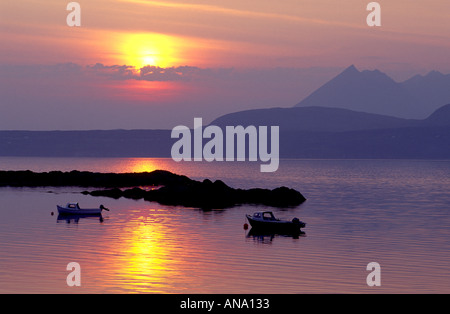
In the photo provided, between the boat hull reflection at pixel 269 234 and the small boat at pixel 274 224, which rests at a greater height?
the small boat at pixel 274 224

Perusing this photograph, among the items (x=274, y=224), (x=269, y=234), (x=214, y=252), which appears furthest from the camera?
(x=274, y=224)

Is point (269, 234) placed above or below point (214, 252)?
above

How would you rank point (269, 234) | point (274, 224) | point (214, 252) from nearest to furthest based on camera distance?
point (214, 252) → point (269, 234) → point (274, 224)

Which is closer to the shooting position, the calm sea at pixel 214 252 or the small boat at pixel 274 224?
the calm sea at pixel 214 252

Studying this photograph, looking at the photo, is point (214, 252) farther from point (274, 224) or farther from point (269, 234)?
point (274, 224)

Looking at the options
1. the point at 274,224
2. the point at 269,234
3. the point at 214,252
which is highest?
the point at 274,224

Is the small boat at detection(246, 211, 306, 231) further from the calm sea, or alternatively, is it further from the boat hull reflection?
the calm sea

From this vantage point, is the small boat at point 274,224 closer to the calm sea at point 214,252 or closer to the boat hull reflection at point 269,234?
the boat hull reflection at point 269,234

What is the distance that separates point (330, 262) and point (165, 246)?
13976 mm

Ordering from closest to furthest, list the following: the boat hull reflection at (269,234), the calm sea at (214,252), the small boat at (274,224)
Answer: the calm sea at (214,252) < the boat hull reflection at (269,234) < the small boat at (274,224)

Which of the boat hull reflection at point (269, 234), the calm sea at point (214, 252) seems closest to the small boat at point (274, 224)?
the boat hull reflection at point (269, 234)

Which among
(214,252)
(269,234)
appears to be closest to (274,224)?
(269,234)

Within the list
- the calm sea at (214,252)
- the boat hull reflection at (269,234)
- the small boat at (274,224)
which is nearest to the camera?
the calm sea at (214,252)
